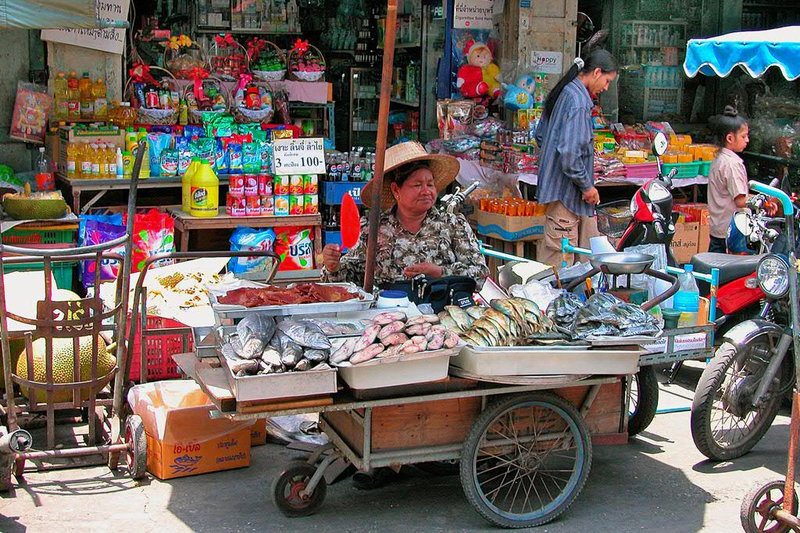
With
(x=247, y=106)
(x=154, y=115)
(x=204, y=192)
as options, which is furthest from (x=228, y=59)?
(x=204, y=192)

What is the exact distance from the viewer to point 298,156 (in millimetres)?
8023

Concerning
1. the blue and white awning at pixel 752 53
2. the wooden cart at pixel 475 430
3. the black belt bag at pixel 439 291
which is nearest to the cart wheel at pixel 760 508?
the wooden cart at pixel 475 430

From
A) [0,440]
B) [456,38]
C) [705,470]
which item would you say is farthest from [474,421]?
[456,38]

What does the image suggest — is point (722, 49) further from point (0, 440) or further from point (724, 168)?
point (0, 440)

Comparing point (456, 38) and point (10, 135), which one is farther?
point (456, 38)

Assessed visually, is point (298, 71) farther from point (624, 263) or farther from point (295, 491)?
point (295, 491)

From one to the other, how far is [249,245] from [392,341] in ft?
13.4

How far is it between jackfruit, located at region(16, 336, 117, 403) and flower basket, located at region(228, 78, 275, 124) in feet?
11.5

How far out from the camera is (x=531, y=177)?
29.1ft

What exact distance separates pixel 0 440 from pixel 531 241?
507 cm

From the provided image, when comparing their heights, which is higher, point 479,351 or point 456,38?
point 456,38

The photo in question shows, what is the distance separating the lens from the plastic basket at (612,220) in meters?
8.86

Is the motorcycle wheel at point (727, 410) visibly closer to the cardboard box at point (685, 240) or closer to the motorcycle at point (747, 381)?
the motorcycle at point (747, 381)

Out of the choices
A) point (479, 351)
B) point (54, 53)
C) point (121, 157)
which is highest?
point (54, 53)
